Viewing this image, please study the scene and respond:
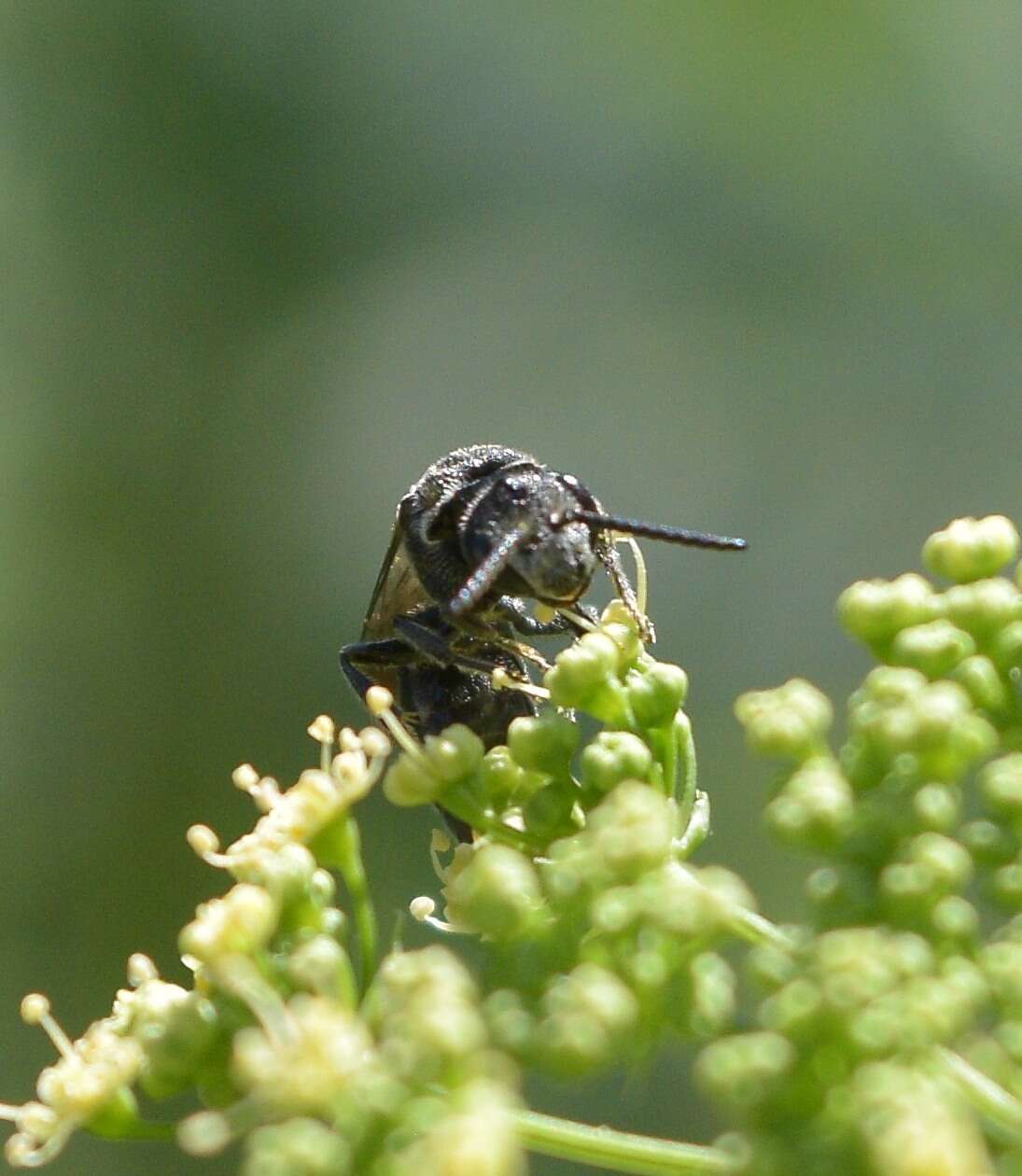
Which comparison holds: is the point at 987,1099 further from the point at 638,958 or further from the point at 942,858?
the point at 638,958

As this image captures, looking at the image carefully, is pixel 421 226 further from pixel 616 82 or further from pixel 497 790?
pixel 497 790

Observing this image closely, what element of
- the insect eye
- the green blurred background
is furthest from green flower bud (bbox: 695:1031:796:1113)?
the green blurred background

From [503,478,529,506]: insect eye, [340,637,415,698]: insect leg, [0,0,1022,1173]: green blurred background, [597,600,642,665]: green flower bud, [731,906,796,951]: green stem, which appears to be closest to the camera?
[731,906,796,951]: green stem

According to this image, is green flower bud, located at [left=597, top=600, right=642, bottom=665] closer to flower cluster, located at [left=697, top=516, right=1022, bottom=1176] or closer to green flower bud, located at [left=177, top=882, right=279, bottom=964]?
flower cluster, located at [left=697, top=516, right=1022, bottom=1176]

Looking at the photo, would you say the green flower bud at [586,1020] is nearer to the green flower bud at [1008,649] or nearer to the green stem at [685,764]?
the green stem at [685,764]

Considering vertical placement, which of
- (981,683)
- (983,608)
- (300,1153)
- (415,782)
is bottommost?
(300,1153)

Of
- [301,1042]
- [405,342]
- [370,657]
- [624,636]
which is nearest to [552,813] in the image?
[624,636]
